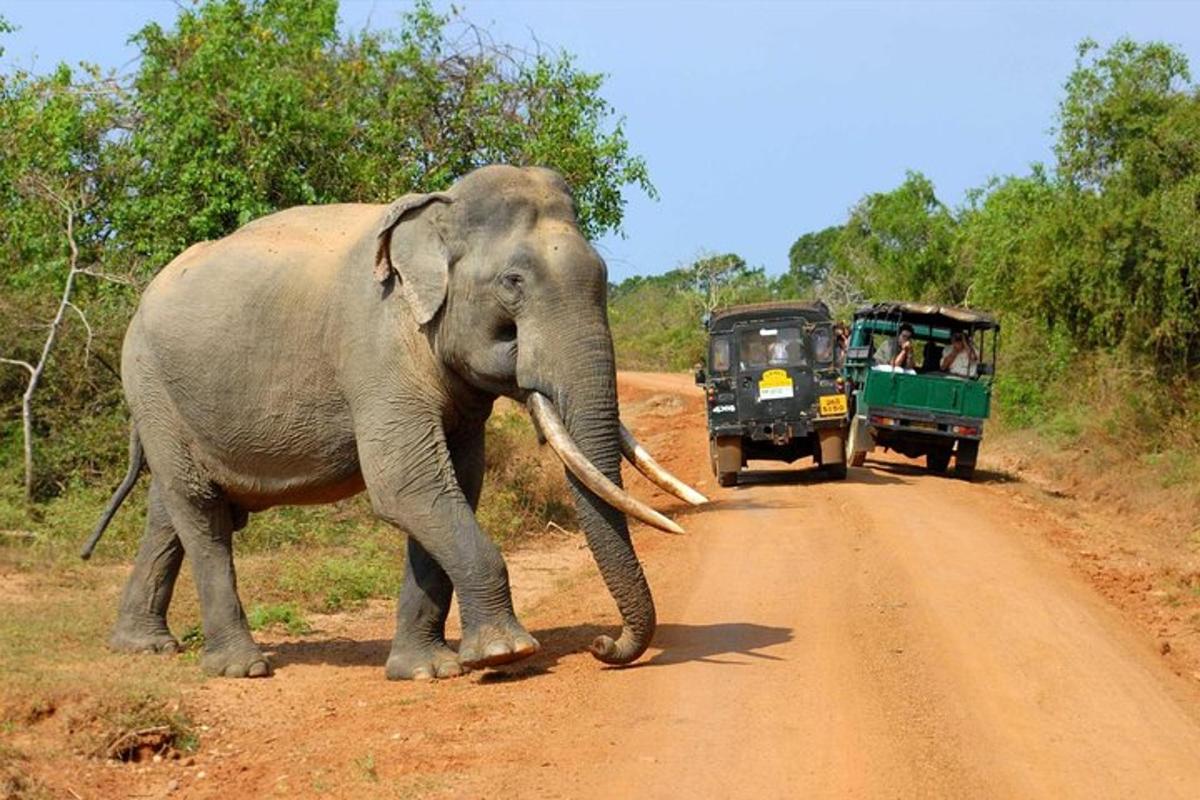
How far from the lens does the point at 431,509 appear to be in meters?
10.2

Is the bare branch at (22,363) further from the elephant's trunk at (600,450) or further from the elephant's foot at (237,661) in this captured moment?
the elephant's trunk at (600,450)

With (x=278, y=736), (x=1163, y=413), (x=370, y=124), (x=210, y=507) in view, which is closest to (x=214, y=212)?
(x=370, y=124)

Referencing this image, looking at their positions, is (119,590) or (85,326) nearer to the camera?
(119,590)

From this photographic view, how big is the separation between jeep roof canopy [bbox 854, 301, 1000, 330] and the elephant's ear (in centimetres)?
1524

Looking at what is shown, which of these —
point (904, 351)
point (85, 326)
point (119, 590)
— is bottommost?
point (119, 590)

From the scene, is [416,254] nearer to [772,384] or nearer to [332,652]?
[332,652]

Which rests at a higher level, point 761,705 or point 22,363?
point 22,363

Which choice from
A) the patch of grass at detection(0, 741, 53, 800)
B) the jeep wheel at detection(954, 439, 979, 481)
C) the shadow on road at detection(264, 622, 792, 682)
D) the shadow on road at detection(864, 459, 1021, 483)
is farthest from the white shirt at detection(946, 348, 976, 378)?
the patch of grass at detection(0, 741, 53, 800)

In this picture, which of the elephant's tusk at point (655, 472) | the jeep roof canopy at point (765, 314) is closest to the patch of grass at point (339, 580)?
the elephant's tusk at point (655, 472)

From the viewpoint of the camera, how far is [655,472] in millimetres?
10008

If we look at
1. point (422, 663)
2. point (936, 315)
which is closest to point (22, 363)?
point (422, 663)

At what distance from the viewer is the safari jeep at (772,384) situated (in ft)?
75.5

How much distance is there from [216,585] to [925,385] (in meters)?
14.9

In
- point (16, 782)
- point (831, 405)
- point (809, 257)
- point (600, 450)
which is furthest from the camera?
point (809, 257)
